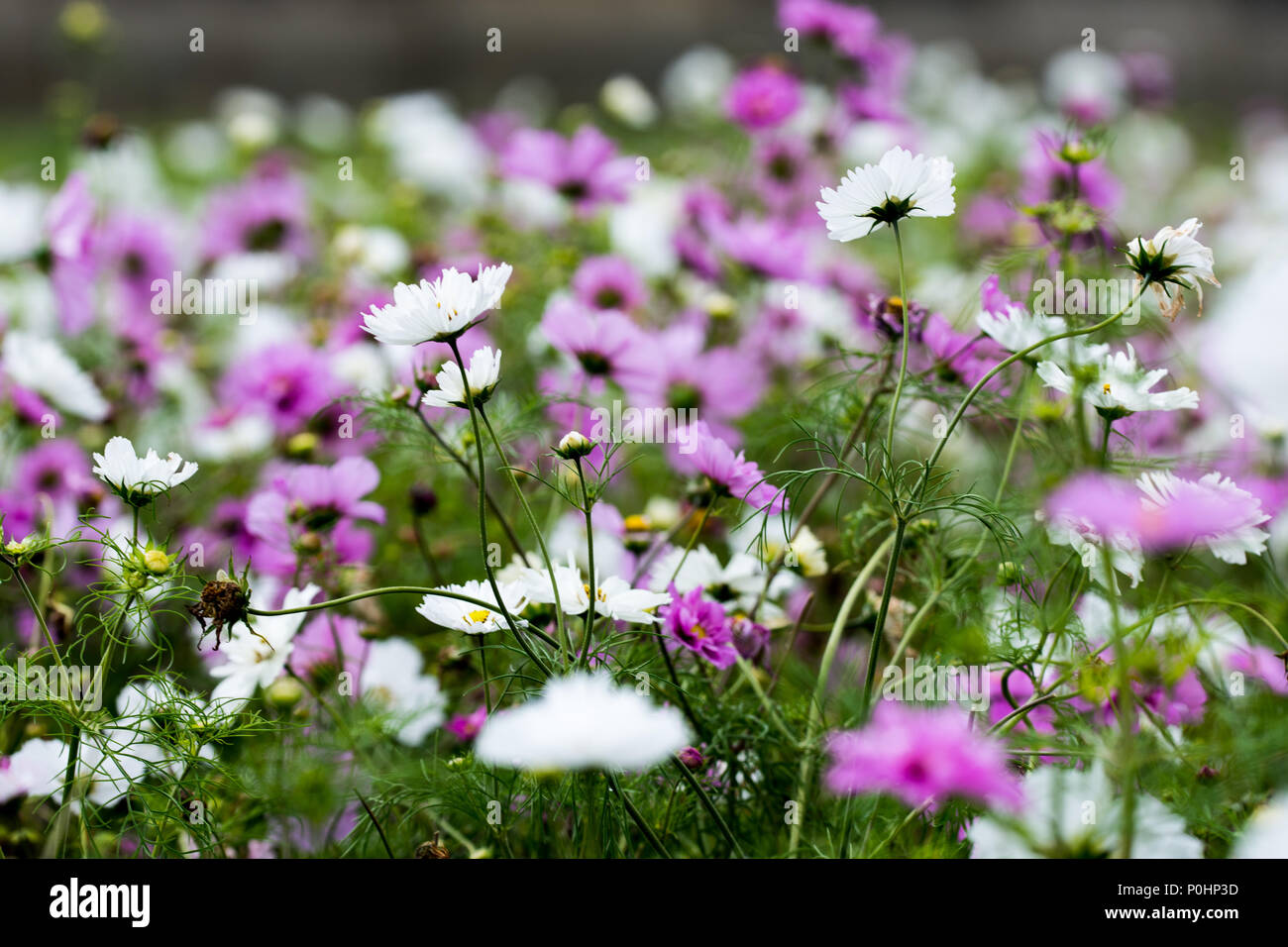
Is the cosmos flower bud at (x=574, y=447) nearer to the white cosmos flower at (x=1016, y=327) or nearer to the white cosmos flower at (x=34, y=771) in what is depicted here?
the white cosmos flower at (x=1016, y=327)

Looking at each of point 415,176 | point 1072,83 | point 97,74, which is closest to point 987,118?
point 1072,83

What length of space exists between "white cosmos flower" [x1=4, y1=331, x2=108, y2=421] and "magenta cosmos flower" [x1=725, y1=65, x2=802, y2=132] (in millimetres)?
714

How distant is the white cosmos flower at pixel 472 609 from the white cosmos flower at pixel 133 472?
140 millimetres

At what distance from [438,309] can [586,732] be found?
0.73ft

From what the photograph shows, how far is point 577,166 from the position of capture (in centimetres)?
112

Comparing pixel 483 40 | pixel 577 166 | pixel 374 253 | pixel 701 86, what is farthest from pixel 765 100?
pixel 483 40

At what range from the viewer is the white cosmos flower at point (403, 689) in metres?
0.68

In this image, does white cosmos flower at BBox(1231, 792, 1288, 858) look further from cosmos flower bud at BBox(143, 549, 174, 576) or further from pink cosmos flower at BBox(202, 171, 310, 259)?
pink cosmos flower at BBox(202, 171, 310, 259)

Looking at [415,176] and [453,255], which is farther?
[415,176]

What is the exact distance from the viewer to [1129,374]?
0.60 meters

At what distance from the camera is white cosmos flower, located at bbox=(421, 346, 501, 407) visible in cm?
55

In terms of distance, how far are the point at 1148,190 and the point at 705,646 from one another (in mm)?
1581
